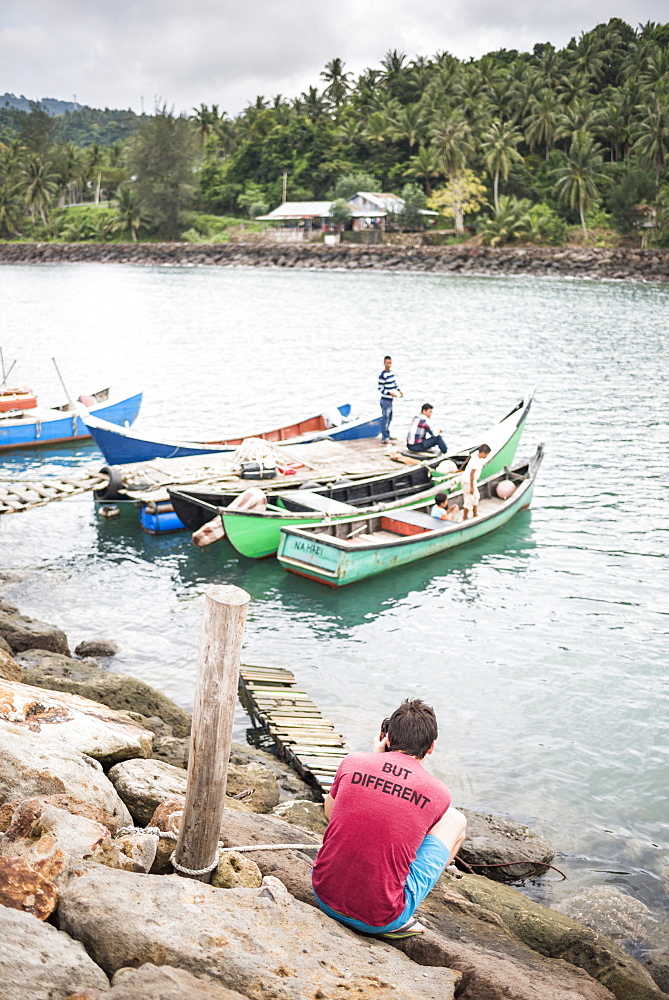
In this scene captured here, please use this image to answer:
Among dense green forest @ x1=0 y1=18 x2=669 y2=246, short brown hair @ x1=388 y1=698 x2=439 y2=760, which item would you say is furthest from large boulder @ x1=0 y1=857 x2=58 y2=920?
dense green forest @ x1=0 y1=18 x2=669 y2=246

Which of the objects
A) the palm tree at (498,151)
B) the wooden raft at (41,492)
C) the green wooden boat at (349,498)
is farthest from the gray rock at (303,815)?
the palm tree at (498,151)

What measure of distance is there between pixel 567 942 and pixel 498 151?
339 ft

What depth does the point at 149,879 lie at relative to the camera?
4.90 meters

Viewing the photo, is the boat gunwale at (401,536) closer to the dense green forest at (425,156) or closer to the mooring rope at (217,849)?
the mooring rope at (217,849)

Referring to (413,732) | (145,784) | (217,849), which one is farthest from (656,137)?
(217,849)

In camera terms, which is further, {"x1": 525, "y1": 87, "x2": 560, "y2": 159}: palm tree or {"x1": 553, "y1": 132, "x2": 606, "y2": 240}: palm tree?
{"x1": 525, "y1": 87, "x2": 560, "y2": 159}: palm tree

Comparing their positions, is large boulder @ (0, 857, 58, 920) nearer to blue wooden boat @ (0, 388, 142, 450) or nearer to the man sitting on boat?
the man sitting on boat

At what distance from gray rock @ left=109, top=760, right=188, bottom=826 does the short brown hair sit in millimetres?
2101

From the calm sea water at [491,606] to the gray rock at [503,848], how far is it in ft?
0.90

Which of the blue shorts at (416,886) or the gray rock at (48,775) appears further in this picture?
the gray rock at (48,775)

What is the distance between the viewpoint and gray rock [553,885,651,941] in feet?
25.5

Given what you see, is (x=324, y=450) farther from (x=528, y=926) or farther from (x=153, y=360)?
(x=153, y=360)

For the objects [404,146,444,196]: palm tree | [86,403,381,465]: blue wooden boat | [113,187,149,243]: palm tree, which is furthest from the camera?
[113,187,149,243]: palm tree

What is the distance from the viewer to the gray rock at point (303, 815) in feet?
25.8
